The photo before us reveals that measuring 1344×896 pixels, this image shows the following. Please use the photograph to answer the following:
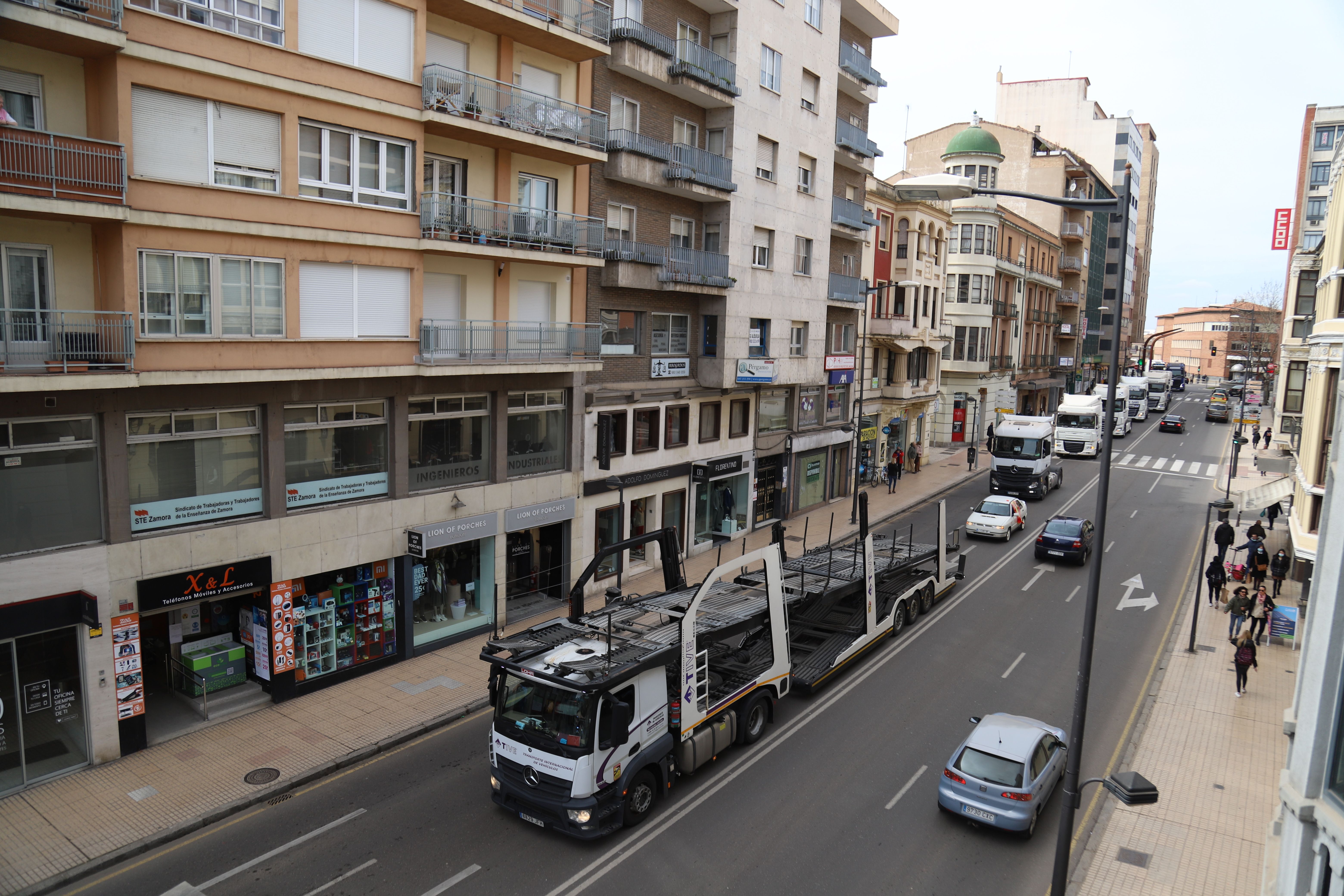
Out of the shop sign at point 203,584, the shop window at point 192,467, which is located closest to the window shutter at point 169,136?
the shop window at point 192,467

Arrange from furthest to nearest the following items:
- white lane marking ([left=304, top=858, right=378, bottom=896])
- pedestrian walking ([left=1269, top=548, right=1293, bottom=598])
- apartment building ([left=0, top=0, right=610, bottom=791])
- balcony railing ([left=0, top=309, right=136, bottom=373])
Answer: pedestrian walking ([left=1269, top=548, right=1293, bottom=598]) < apartment building ([left=0, top=0, right=610, bottom=791]) < balcony railing ([left=0, top=309, right=136, bottom=373]) < white lane marking ([left=304, top=858, right=378, bottom=896])

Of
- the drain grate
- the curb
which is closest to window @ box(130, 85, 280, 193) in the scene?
the drain grate

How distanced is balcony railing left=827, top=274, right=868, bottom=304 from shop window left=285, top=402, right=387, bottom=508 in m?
21.5

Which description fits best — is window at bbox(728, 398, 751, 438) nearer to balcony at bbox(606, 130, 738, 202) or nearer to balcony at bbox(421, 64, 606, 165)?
balcony at bbox(606, 130, 738, 202)

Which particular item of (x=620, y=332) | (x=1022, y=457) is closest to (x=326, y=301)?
(x=620, y=332)

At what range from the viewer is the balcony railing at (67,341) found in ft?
42.4

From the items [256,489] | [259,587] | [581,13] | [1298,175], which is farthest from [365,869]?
[1298,175]

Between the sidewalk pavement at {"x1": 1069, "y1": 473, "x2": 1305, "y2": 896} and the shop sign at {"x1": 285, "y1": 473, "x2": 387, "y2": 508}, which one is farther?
the shop sign at {"x1": 285, "y1": 473, "x2": 387, "y2": 508}

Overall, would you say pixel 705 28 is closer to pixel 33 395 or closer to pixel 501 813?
pixel 33 395

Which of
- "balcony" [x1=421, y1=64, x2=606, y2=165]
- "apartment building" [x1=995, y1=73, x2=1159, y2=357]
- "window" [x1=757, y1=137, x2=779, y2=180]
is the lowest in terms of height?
"balcony" [x1=421, y1=64, x2=606, y2=165]

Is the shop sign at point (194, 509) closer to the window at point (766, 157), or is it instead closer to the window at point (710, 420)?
the window at point (710, 420)

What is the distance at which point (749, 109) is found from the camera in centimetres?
2844

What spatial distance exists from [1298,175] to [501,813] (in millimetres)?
76170

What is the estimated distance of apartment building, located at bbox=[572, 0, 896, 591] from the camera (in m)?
24.4
